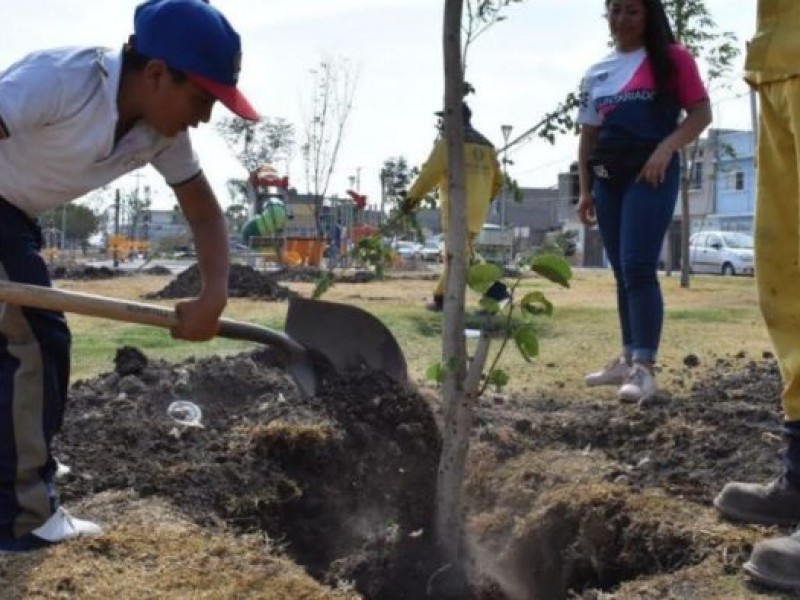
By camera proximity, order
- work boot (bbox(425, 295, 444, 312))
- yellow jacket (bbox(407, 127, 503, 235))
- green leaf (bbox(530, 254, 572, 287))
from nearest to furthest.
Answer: green leaf (bbox(530, 254, 572, 287)) → yellow jacket (bbox(407, 127, 503, 235)) → work boot (bbox(425, 295, 444, 312))

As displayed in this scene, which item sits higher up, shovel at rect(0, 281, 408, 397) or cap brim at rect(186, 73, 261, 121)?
cap brim at rect(186, 73, 261, 121)

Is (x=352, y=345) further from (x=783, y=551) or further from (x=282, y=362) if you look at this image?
(x=783, y=551)

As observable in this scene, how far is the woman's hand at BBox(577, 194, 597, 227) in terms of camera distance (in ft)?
17.5

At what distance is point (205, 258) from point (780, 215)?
5.42 feet

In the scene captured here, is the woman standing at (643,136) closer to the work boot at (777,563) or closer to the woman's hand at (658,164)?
the woman's hand at (658,164)

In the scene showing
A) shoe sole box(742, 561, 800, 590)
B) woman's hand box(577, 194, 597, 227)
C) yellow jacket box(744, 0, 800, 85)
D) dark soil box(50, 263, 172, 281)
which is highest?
yellow jacket box(744, 0, 800, 85)

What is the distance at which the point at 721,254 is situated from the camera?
3459 cm

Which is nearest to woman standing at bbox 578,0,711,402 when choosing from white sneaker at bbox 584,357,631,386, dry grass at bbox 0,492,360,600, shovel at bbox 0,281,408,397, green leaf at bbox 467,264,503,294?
white sneaker at bbox 584,357,631,386

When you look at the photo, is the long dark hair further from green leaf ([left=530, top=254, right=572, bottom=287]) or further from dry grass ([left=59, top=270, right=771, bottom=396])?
green leaf ([left=530, top=254, right=572, bottom=287])

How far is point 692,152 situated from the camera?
21422mm

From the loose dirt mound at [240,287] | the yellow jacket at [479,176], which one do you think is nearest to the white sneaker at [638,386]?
the yellow jacket at [479,176]

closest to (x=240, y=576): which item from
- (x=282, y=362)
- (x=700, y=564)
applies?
(x=700, y=564)

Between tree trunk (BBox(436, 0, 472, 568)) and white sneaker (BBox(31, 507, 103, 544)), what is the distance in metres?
1.06

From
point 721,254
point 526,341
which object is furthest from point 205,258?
point 721,254
